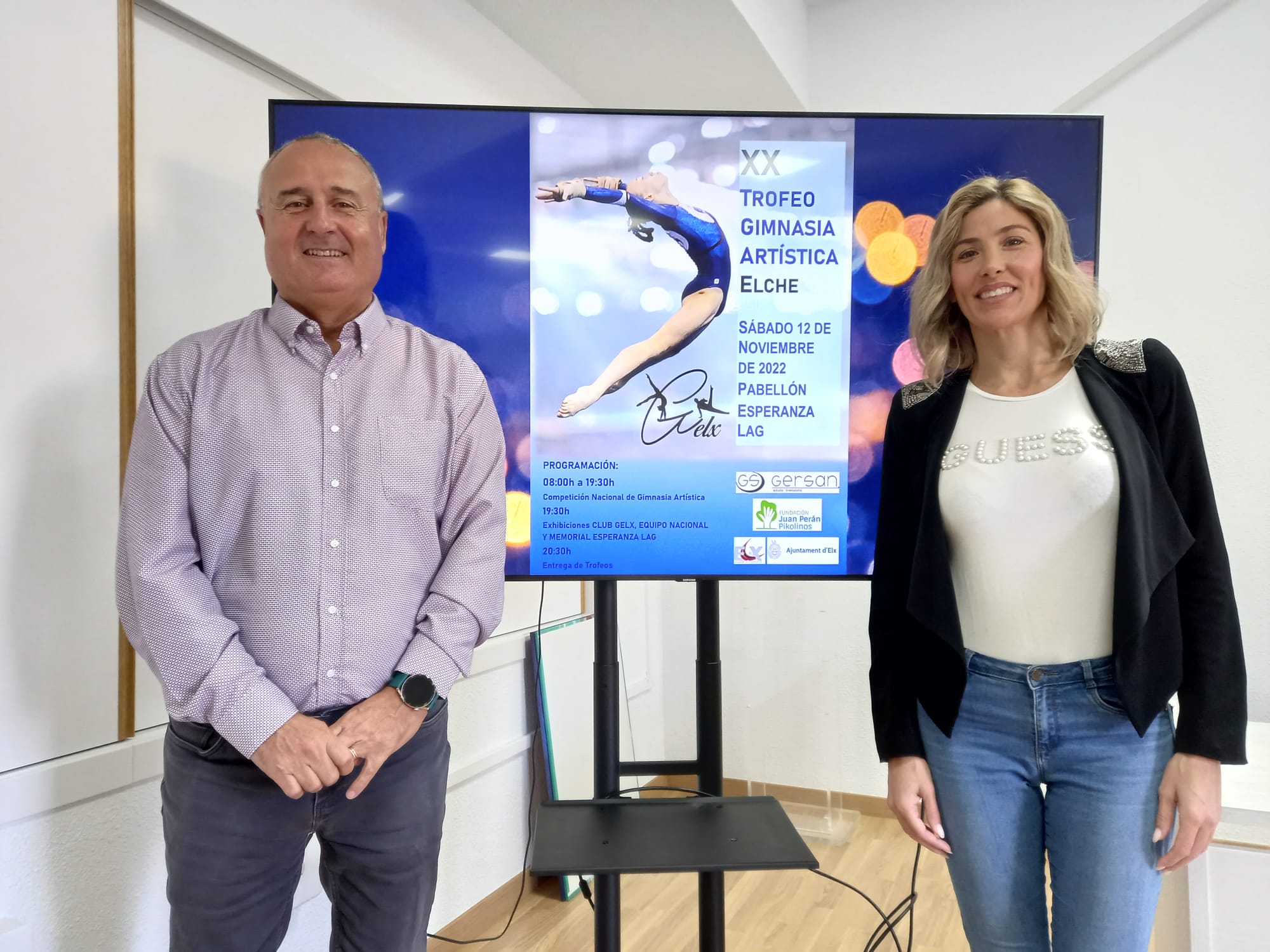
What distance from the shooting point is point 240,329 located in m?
1.33

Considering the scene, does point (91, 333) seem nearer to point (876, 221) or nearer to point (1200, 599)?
point (876, 221)

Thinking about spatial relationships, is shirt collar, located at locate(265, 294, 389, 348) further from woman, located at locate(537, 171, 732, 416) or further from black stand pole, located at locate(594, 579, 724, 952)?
black stand pole, located at locate(594, 579, 724, 952)

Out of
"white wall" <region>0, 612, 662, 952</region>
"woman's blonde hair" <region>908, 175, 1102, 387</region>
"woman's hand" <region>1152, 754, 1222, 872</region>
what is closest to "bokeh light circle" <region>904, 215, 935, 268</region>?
"woman's blonde hair" <region>908, 175, 1102, 387</region>

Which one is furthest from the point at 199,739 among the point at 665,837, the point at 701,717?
the point at 701,717

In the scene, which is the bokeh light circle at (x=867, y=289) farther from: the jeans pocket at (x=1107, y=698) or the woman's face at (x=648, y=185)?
the jeans pocket at (x=1107, y=698)

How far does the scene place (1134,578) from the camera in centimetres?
107

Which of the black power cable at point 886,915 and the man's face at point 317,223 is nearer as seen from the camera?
the man's face at point 317,223

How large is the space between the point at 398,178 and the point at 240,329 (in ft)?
1.62

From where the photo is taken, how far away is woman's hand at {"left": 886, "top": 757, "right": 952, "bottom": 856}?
3.96ft

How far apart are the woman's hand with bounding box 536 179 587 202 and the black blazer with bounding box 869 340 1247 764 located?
30.3 inches

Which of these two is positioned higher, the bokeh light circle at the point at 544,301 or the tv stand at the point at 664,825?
the bokeh light circle at the point at 544,301

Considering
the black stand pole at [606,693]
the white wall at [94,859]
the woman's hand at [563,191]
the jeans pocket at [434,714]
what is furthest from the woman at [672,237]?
the white wall at [94,859]

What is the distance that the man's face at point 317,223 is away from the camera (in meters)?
1.29

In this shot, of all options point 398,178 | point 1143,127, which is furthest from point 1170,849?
point 1143,127
